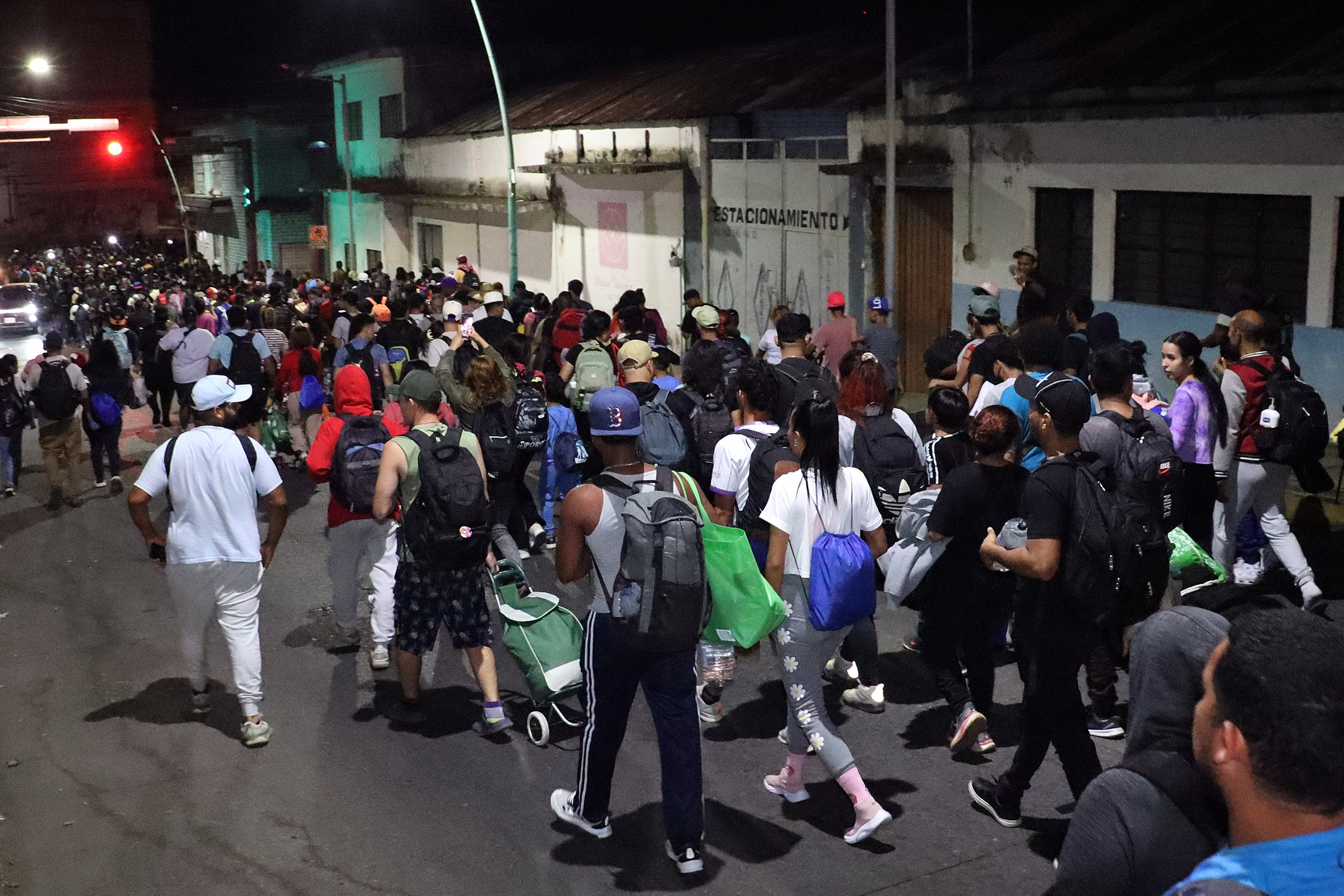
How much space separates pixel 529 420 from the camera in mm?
9492

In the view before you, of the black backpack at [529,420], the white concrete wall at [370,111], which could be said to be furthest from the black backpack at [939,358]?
the white concrete wall at [370,111]

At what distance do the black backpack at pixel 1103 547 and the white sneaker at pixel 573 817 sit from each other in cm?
206

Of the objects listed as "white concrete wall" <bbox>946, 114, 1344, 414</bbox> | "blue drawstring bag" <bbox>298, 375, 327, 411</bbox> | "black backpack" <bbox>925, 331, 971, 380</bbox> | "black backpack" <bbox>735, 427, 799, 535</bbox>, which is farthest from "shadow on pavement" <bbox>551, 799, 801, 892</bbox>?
"blue drawstring bag" <bbox>298, 375, 327, 411</bbox>

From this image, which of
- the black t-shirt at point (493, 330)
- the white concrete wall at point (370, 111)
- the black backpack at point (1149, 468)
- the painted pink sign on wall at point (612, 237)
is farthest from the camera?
the white concrete wall at point (370, 111)

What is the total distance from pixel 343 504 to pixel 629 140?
18.1 meters

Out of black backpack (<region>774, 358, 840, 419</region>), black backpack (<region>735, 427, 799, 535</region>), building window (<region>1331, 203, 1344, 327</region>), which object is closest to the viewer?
black backpack (<region>735, 427, 799, 535</region>)

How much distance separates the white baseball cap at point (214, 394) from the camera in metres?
6.79

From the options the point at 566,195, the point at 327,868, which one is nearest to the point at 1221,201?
A: the point at 327,868

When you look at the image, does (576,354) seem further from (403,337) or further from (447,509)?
(447,509)

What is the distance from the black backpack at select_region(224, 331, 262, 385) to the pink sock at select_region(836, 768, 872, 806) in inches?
379

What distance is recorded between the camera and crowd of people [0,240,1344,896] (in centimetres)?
263

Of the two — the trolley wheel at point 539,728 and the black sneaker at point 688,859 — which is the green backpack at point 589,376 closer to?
the trolley wheel at point 539,728

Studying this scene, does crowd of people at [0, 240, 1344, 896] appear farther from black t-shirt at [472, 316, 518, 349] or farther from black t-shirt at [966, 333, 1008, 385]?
black t-shirt at [472, 316, 518, 349]

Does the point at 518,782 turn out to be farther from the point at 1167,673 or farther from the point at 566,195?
the point at 566,195
